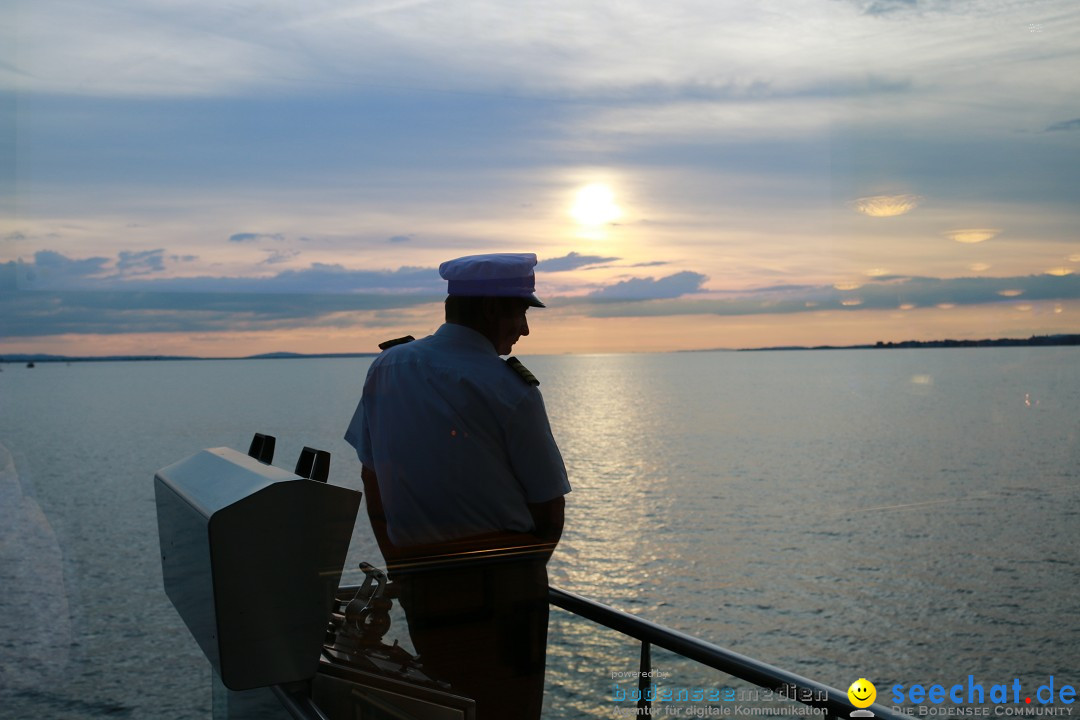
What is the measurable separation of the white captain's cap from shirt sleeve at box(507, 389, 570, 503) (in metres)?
0.20

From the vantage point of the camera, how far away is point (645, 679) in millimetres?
1719

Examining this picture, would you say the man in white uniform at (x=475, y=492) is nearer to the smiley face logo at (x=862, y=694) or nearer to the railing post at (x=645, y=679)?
the railing post at (x=645, y=679)

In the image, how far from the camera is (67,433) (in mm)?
44094

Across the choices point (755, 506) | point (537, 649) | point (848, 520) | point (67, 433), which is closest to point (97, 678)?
point (537, 649)

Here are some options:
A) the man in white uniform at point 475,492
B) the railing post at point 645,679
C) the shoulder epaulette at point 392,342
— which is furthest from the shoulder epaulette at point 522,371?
the railing post at point 645,679

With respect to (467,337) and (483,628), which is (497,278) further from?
(483,628)

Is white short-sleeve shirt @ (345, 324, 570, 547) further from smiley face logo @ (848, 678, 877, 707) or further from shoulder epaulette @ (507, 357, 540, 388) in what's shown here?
smiley face logo @ (848, 678, 877, 707)

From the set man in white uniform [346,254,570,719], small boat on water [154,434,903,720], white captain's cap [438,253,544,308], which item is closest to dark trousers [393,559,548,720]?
Answer: man in white uniform [346,254,570,719]

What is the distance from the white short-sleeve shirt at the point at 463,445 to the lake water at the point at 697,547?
22cm

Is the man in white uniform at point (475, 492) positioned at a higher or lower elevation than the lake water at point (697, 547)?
higher

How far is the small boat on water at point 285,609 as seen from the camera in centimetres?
105

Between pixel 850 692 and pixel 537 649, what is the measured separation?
0.56 metres

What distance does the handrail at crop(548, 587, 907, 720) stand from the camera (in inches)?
47.2

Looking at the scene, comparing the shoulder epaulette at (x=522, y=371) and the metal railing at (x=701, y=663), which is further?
the shoulder epaulette at (x=522, y=371)
